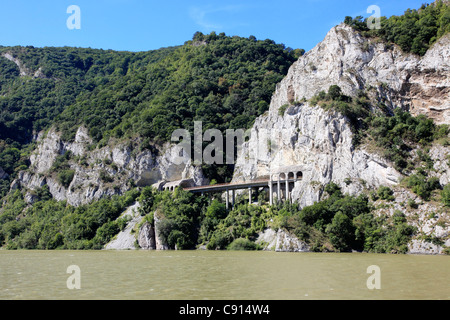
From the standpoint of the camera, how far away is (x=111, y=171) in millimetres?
101562

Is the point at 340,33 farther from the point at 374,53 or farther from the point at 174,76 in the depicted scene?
the point at 174,76

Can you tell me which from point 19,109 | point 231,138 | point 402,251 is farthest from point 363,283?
point 19,109

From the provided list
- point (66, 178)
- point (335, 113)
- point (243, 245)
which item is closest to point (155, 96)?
point (66, 178)

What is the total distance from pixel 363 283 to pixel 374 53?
6434 cm

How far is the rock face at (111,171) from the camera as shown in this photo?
319 ft

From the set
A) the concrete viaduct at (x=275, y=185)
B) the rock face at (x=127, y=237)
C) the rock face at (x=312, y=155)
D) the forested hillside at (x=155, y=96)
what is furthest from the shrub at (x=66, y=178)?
the rock face at (x=312, y=155)

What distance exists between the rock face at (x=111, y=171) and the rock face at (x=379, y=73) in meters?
30.8

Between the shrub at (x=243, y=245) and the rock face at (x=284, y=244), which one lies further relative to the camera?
the shrub at (x=243, y=245)

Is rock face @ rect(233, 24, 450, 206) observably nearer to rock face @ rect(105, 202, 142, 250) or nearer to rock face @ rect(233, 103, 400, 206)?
rock face @ rect(233, 103, 400, 206)

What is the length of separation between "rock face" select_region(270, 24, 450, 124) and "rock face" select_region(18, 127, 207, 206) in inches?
1211

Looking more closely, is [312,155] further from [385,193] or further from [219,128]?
[219,128]

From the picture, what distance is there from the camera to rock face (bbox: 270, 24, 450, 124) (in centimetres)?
7369

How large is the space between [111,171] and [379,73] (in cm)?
6242

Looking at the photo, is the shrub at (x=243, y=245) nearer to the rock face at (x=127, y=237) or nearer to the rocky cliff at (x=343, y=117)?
the rocky cliff at (x=343, y=117)
